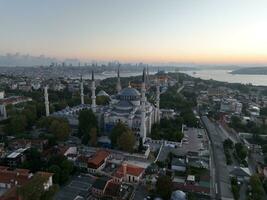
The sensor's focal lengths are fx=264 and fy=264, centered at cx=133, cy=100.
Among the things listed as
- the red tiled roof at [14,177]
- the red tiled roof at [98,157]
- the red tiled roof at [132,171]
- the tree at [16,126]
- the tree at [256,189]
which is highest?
the tree at [16,126]

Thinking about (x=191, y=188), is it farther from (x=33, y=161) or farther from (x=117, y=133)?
(x=33, y=161)

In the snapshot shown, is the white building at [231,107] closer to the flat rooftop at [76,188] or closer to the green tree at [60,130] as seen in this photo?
the green tree at [60,130]

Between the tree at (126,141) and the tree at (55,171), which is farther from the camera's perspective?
the tree at (126,141)

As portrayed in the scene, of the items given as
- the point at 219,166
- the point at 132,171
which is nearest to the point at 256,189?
the point at 219,166

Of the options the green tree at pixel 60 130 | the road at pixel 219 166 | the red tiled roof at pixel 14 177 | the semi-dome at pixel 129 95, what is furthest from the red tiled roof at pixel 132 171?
the semi-dome at pixel 129 95

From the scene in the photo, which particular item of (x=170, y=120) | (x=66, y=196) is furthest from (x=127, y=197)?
(x=170, y=120)

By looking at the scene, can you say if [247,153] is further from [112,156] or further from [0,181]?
[0,181]
